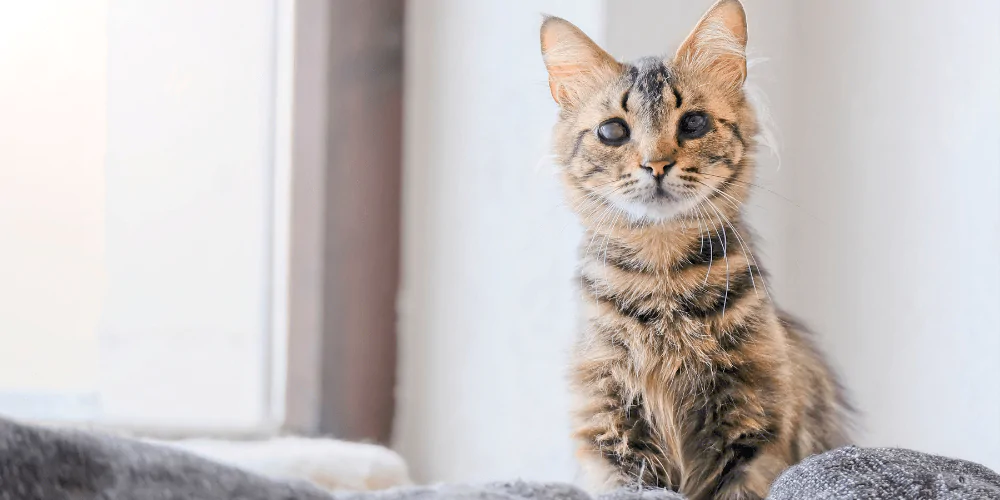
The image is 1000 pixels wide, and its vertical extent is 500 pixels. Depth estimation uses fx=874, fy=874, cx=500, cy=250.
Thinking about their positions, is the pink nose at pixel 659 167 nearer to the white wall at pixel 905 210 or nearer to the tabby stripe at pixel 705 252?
the tabby stripe at pixel 705 252

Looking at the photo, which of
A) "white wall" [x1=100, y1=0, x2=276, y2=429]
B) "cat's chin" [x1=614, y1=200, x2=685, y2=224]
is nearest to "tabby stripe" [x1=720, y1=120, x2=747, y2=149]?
"cat's chin" [x1=614, y1=200, x2=685, y2=224]

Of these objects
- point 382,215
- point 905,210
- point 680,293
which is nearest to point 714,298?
point 680,293

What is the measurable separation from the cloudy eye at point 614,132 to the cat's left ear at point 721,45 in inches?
3.6

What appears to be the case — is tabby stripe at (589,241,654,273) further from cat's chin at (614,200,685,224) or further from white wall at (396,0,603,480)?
white wall at (396,0,603,480)

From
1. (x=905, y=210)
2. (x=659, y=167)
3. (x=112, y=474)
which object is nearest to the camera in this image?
(x=112, y=474)

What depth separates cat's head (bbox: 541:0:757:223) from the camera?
0.79 metres

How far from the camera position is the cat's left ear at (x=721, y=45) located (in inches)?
32.7

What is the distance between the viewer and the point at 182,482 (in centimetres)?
44

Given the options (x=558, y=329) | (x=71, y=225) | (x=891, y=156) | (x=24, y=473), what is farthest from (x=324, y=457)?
(x=891, y=156)

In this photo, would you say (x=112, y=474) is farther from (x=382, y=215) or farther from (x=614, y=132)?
(x=382, y=215)

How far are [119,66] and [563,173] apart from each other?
69cm

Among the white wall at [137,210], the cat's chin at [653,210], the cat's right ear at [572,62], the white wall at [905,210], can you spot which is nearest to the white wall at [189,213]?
the white wall at [137,210]

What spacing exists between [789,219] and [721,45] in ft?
1.67

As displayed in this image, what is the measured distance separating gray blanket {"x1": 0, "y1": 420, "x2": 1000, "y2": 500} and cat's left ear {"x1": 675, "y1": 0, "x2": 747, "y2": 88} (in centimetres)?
43
